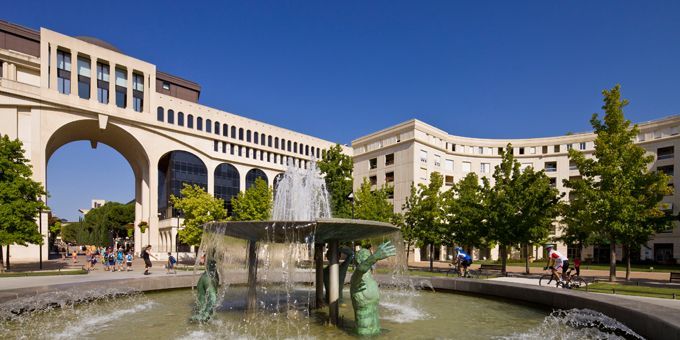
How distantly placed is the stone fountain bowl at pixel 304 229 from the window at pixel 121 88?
46767mm

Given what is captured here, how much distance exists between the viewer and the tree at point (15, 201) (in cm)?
2369

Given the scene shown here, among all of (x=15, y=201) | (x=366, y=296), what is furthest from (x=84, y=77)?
(x=366, y=296)

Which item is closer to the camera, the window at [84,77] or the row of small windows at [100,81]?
the row of small windows at [100,81]

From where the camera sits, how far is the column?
30.0 feet

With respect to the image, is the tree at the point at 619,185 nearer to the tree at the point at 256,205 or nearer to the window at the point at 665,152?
the tree at the point at 256,205

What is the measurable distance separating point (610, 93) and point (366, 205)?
18330 millimetres

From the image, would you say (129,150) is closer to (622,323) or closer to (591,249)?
(622,323)

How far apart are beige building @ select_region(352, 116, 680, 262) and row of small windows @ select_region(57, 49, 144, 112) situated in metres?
31.8

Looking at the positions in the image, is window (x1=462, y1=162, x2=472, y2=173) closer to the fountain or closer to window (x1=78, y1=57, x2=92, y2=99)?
the fountain

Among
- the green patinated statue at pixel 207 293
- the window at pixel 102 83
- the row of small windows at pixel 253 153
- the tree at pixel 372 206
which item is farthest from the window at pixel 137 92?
the green patinated statue at pixel 207 293

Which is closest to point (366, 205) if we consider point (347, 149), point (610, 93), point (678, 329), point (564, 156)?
point (610, 93)

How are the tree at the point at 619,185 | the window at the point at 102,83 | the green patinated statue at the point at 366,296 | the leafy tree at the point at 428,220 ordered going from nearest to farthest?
the green patinated statue at the point at 366,296
the tree at the point at 619,185
the leafy tree at the point at 428,220
the window at the point at 102,83

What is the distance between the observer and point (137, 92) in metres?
49.7

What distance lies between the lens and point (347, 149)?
78.9 meters
